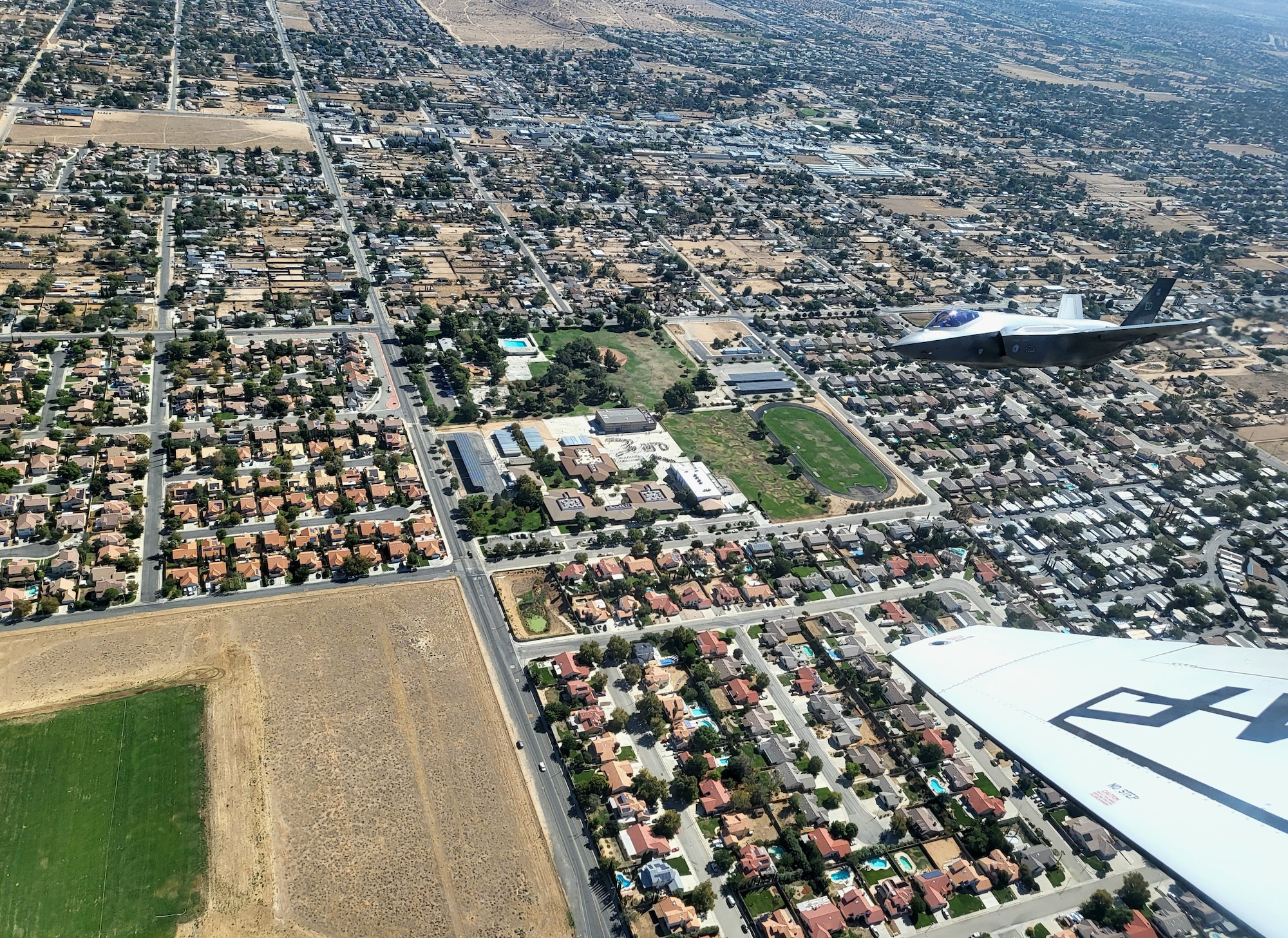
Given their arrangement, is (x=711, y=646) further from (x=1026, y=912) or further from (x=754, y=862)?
(x=1026, y=912)

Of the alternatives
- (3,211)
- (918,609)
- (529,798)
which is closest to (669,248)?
(918,609)

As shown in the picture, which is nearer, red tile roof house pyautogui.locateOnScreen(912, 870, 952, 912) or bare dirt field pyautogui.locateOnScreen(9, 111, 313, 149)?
red tile roof house pyautogui.locateOnScreen(912, 870, 952, 912)

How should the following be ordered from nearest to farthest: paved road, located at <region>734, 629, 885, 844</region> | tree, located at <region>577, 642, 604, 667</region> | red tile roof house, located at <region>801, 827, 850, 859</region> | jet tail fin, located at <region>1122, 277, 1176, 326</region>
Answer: jet tail fin, located at <region>1122, 277, 1176, 326</region>
red tile roof house, located at <region>801, 827, 850, 859</region>
paved road, located at <region>734, 629, 885, 844</region>
tree, located at <region>577, 642, 604, 667</region>

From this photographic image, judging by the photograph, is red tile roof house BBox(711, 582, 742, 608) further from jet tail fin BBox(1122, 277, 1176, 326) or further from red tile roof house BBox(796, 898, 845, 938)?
jet tail fin BBox(1122, 277, 1176, 326)

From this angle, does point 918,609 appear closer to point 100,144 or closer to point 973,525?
point 973,525

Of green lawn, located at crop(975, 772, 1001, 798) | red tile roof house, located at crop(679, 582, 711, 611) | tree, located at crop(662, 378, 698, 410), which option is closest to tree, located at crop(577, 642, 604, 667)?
red tile roof house, located at crop(679, 582, 711, 611)

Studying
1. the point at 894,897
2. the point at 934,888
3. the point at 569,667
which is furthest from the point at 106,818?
the point at 934,888
